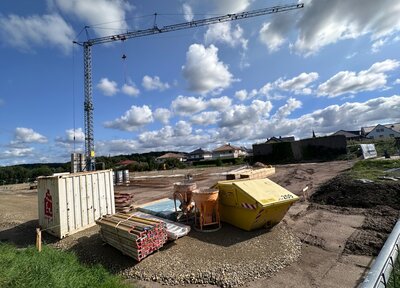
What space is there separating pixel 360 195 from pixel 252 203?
6.50 meters

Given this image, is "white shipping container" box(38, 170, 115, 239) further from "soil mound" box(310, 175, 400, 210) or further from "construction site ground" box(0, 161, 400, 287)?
"soil mound" box(310, 175, 400, 210)

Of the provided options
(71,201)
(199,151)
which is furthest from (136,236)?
(199,151)

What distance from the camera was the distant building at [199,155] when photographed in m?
107

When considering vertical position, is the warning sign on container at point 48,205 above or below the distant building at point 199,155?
below

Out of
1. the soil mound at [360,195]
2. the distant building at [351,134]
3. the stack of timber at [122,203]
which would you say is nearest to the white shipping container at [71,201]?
the stack of timber at [122,203]

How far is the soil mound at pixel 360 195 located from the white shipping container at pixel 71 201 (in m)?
9.69

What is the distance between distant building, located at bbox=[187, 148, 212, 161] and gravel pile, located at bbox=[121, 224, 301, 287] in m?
96.8

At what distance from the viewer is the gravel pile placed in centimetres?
637

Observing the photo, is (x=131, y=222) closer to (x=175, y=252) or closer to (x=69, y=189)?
(x=175, y=252)

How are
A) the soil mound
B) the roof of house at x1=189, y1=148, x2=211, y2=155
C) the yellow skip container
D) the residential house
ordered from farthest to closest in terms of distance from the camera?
1. the roof of house at x1=189, y1=148, x2=211, y2=155
2. the residential house
3. the soil mound
4. the yellow skip container

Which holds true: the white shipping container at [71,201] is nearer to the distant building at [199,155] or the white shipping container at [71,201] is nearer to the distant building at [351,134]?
the distant building at [351,134]

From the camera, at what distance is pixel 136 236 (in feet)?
23.2

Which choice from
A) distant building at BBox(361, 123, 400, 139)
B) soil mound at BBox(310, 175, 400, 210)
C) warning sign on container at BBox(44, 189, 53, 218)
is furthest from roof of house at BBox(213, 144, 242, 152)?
warning sign on container at BBox(44, 189, 53, 218)

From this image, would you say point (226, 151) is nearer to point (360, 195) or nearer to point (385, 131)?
point (385, 131)
